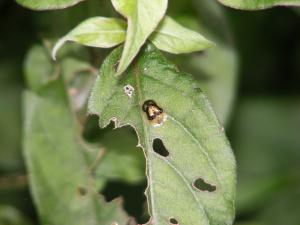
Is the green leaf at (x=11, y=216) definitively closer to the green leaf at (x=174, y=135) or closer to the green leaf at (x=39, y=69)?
the green leaf at (x=39, y=69)

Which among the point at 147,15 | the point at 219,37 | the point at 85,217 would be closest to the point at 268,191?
the point at 219,37

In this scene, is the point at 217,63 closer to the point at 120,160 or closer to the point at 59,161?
the point at 120,160

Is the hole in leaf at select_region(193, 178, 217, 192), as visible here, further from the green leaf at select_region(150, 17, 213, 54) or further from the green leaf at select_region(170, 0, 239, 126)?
the green leaf at select_region(170, 0, 239, 126)

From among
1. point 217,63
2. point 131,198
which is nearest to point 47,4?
point 217,63

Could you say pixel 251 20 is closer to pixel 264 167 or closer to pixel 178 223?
pixel 264 167

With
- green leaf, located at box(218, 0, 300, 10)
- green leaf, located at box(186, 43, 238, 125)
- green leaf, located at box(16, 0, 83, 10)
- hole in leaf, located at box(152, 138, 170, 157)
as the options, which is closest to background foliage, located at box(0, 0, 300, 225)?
green leaf, located at box(186, 43, 238, 125)

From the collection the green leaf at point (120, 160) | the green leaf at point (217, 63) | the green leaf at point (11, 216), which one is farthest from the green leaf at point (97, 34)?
the green leaf at point (11, 216)
